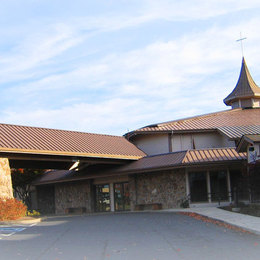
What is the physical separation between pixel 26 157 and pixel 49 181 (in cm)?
1137

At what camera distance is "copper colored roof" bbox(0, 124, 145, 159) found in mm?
22000

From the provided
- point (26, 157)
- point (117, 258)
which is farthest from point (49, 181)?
point (117, 258)

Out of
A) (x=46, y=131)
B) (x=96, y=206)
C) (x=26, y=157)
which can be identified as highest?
(x=46, y=131)

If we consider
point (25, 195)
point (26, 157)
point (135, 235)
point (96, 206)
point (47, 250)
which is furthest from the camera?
point (25, 195)

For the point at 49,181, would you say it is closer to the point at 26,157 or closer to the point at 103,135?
the point at 103,135

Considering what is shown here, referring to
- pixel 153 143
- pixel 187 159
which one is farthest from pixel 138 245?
pixel 153 143

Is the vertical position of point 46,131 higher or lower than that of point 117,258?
higher

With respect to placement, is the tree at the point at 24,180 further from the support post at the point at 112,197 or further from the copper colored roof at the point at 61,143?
the copper colored roof at the point at 61,143

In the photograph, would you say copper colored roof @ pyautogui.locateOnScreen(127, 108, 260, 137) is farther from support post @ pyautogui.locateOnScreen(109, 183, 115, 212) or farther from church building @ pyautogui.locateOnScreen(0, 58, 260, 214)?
support post @ pyautogui.locateOnScreen(109, 183, 115, 212)

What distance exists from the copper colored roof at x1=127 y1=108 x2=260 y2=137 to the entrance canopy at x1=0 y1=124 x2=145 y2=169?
7.33 ft

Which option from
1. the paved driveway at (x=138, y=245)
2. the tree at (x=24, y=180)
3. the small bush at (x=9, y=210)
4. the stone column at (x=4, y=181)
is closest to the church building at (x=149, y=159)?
the stone column at (x=4, y=181)

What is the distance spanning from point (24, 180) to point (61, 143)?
13206 mm

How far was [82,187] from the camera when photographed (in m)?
33.2

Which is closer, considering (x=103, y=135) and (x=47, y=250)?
(x=47, y=250)
